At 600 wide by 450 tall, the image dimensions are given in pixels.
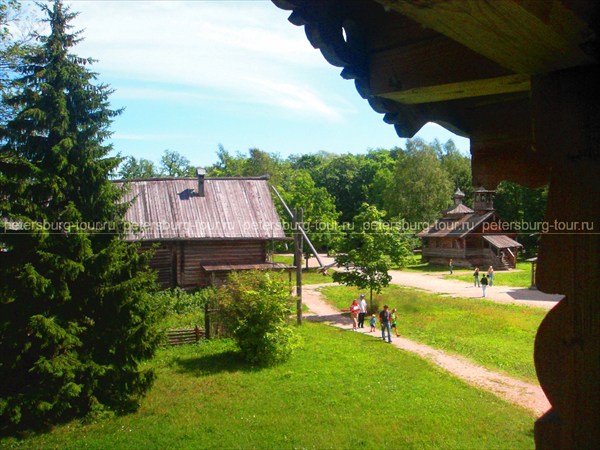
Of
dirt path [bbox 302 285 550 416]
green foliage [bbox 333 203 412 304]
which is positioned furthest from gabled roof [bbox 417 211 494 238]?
dirt path [bbox 302 285 550 416]

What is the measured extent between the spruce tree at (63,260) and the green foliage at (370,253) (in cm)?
1285

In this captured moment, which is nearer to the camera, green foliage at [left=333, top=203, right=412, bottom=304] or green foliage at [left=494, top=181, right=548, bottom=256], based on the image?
green foliage at [left=333, top=203, right=412, bottom=304]

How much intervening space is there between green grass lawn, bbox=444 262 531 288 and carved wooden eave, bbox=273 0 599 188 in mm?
32124

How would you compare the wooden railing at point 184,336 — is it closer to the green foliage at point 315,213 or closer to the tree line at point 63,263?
the tree line at point 63,263

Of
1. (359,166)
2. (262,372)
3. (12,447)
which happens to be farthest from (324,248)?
(12,447)

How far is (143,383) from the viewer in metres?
11.6

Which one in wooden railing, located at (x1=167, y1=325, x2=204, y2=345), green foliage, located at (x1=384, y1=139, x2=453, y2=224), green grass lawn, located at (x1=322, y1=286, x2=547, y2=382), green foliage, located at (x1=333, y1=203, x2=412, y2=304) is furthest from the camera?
green foliage, located at (x1=384, y1=139, x2=453, y2=224)

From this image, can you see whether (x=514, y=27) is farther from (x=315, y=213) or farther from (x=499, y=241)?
(x=315, y=213)

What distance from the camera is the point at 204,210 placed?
27922 mm

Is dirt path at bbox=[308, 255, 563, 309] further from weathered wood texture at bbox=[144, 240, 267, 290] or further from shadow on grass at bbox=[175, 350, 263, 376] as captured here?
shadow on grass at bbox=[175, 350, 263, 376]

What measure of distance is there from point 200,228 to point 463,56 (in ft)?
85.4

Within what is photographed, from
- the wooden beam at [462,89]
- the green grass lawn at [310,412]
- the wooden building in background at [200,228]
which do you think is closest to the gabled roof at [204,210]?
the wooden building in background at [200,228]

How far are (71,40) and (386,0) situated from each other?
41.7ft

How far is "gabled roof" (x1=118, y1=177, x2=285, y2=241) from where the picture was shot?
87.2 ft
